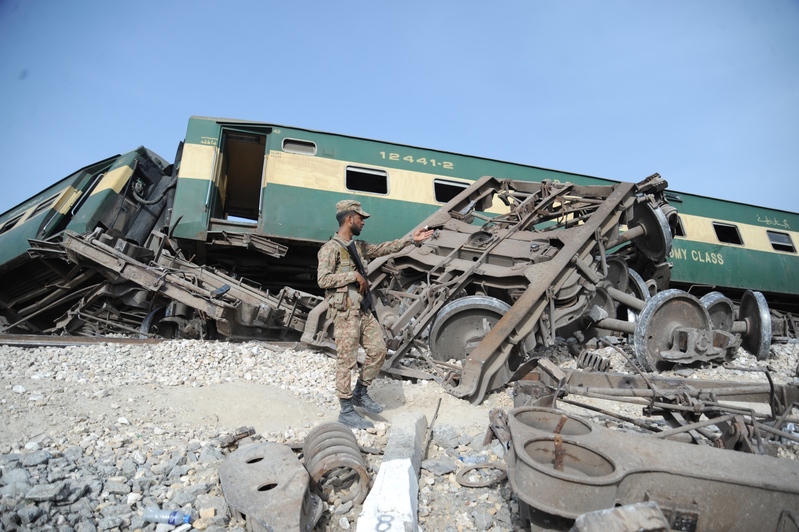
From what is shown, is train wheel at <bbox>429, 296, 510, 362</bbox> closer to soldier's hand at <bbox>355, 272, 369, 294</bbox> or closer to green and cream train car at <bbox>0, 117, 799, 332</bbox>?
soldier's hand at <bbox>355, 272, 369, 294</bbox>

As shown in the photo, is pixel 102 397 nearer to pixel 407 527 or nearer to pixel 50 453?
pixel 50 453

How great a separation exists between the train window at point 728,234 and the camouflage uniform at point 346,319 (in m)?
10.6

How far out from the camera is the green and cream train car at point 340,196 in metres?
7.64

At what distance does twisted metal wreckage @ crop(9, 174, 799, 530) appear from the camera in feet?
6.01

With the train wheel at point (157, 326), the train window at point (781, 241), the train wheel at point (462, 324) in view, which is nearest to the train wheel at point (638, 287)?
the train wheel at point (462, 324)

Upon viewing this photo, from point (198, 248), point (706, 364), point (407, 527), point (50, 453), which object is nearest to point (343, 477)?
point (407, 527)

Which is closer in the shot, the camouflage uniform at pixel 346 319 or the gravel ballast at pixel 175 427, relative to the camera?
the gravel ballast at pixel 175 427

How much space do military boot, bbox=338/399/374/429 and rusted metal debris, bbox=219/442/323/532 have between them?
3.06ft

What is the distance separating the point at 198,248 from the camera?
7.73m

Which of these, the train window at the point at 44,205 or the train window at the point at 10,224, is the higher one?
the train window at the point at 44,205

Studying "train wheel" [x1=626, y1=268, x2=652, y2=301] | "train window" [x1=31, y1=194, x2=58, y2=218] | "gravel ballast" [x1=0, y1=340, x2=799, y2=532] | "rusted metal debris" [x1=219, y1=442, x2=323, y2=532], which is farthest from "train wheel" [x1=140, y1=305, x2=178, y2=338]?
"train wheel" [x1=626, y1=268, x2=652, y2=301]

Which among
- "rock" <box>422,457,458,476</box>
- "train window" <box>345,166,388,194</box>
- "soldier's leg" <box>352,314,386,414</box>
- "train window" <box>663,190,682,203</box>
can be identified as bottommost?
"rock" <box>422,457,458,476</box>

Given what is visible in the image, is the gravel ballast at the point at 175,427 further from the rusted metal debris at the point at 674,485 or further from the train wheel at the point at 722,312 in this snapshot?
the train wheel at the point at 722,312

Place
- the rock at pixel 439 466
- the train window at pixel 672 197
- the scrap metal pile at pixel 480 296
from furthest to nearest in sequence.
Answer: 1. the train window at pixel 672 197
2. the scrap metal pile at pixel 480 296
3. the rock at pixel 439 466
